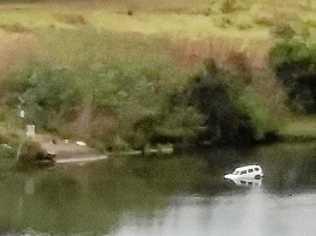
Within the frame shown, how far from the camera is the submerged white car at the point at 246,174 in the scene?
4438cm

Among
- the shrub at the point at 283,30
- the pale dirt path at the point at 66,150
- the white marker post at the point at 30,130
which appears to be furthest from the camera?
the shrub at the point at 283,30

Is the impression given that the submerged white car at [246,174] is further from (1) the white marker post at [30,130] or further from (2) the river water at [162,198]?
(1) the white marker post at [30,130]

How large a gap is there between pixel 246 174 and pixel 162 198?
154 inches

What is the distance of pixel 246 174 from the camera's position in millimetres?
44469

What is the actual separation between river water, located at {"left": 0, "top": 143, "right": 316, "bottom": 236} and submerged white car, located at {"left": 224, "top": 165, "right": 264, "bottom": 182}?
35cm

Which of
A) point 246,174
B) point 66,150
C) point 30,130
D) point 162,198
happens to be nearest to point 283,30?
point 66,150

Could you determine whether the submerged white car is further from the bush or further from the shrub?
the shrub

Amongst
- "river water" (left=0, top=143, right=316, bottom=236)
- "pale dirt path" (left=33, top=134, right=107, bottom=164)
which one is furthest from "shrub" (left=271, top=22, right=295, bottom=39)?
"pale dirt path" (left=33, top=134, right=107, bottom=164)

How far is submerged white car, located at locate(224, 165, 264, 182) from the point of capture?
4438 centimetres

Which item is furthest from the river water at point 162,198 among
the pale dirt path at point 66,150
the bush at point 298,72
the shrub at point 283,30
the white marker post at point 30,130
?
the shrub at point 283,30

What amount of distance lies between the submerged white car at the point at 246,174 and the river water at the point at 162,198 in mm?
345

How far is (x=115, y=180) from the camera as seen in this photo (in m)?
43.8

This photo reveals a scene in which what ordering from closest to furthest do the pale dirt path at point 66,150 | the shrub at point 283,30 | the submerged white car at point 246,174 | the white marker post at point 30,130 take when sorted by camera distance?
1. the submerged white car at point 246,174
2. the pale dirt path at point 66,150
3. the white marker post at point 30,130
4. the shrub at point 283,30

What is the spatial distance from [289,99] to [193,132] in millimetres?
6379
